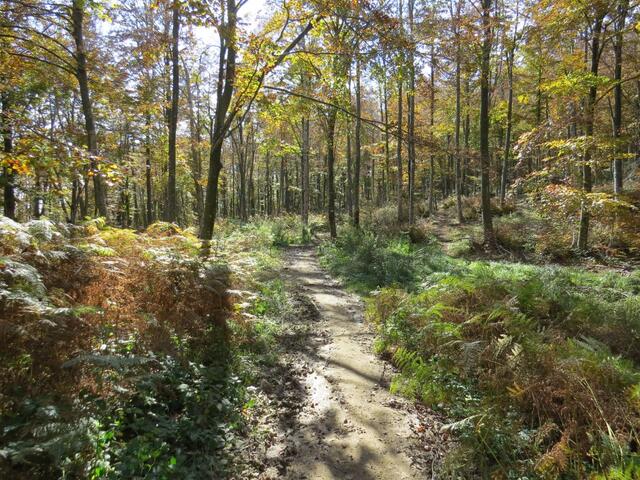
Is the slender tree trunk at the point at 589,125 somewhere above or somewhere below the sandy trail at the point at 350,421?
above

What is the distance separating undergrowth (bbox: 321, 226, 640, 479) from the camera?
2.94m

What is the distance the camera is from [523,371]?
12.4ft

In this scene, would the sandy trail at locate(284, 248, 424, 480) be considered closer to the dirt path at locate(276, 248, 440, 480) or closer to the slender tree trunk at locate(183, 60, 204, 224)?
the dirt path at locate(276, 248, 440, 480)

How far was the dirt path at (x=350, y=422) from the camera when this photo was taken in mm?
3143

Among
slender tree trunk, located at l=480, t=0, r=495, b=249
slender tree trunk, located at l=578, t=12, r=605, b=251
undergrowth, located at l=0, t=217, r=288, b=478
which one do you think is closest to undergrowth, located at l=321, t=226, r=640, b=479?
undergrowth, located at l=0, t=217, r=288, b=478

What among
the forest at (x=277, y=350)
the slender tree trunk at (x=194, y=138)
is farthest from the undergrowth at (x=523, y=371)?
the slender tree trunk at (x=194, y=138)

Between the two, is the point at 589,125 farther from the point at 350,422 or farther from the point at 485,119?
the point at 350,422

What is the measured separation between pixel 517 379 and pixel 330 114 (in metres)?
12.6

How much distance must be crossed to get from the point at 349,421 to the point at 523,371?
6.15 ft

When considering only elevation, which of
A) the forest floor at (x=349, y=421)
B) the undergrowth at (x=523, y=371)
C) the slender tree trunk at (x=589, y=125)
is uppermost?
the slender tree trunk at (x=589, y=125)

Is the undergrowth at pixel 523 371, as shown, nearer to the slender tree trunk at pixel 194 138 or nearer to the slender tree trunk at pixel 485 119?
the slender tree trunk at pixel 485 119

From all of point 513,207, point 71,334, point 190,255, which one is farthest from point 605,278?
point 513,207

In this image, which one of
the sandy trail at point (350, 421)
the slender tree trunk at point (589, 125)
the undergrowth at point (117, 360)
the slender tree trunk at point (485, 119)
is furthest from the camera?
the slender tree trunk at point (485, 119)

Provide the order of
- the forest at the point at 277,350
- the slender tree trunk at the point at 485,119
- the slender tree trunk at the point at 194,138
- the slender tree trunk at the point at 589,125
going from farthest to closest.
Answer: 1. the slender tree trunk at the point at 194,138
2. the slender tree trunk at the point at 485,119
3. the slender tree trunk at the point at 589,125
4. the forest at the point at 277,350
